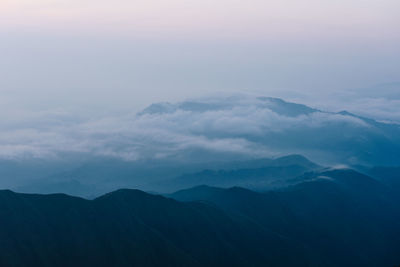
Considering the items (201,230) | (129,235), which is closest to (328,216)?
(201,230)

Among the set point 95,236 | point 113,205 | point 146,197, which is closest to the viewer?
point 95,236

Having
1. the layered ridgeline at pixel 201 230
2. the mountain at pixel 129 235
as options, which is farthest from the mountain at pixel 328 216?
the mountain at pixel 129 235

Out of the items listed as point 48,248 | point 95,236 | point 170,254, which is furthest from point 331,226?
point 48,248

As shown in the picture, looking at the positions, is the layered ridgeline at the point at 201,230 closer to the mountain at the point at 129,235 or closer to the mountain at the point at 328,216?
the mountain at the point at 129,235

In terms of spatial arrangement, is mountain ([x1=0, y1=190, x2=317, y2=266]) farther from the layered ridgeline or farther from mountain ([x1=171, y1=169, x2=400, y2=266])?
mountain ([x1=171, y1=169, x2=400, y2=266])

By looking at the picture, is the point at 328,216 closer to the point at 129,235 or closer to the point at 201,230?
the point at 201,230

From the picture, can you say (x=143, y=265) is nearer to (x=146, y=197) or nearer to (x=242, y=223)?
(x=146, y=197)
